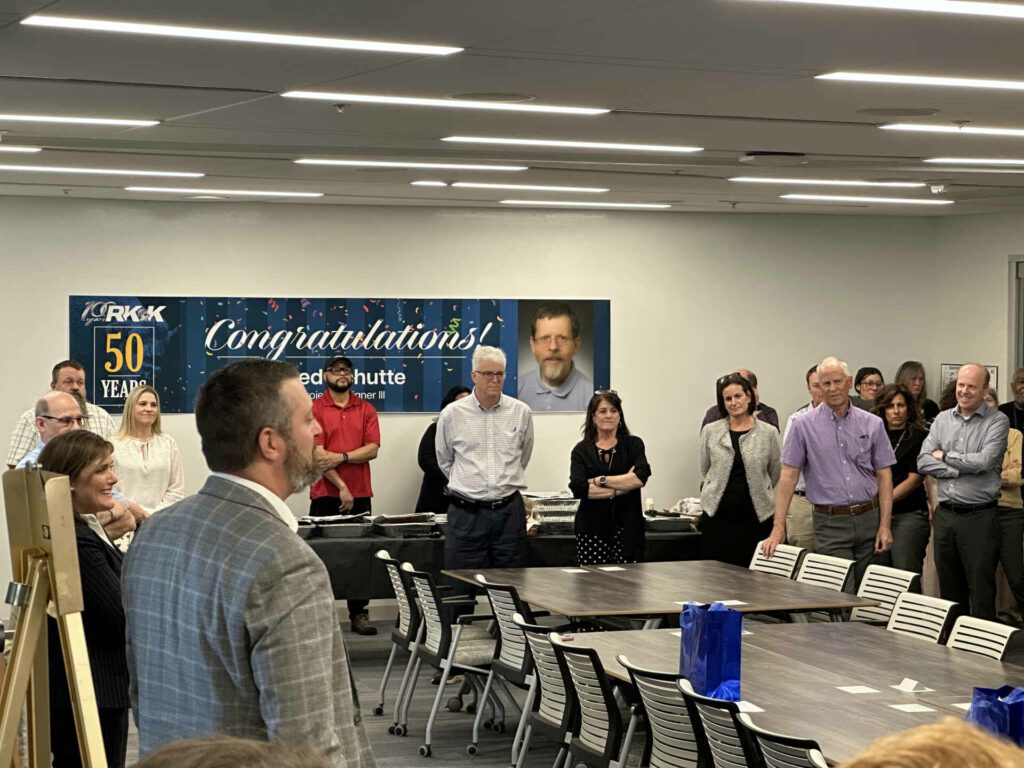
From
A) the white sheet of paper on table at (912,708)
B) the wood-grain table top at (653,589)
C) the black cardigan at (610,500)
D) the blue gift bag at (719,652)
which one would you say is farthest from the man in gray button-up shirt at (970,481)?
the blue gift bag at (719,652)

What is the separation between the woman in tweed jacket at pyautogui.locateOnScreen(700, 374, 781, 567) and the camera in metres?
9.80

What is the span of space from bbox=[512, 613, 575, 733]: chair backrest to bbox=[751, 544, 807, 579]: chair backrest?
2837 mm

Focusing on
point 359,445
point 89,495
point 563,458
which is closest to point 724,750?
point 89,495

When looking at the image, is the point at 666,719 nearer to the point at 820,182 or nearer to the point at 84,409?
the point at 84,409

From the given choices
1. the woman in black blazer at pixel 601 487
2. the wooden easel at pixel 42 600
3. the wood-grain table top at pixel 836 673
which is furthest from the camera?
the woman in black blazer at pixel 601 487

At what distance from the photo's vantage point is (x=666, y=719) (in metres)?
5.42

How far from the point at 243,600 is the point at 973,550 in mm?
8064

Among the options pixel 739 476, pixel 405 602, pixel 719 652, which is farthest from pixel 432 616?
pixel 719 652

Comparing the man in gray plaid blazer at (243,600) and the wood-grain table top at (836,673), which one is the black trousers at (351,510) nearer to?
the wood-grain table top at (836,673)

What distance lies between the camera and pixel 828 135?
841cm

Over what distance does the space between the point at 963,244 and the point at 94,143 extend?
8.80m

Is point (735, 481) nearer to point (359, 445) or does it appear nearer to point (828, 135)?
point (828, 135)

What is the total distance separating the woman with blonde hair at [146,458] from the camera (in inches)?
349

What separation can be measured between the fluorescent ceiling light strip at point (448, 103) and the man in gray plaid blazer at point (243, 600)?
4070 millimetres
